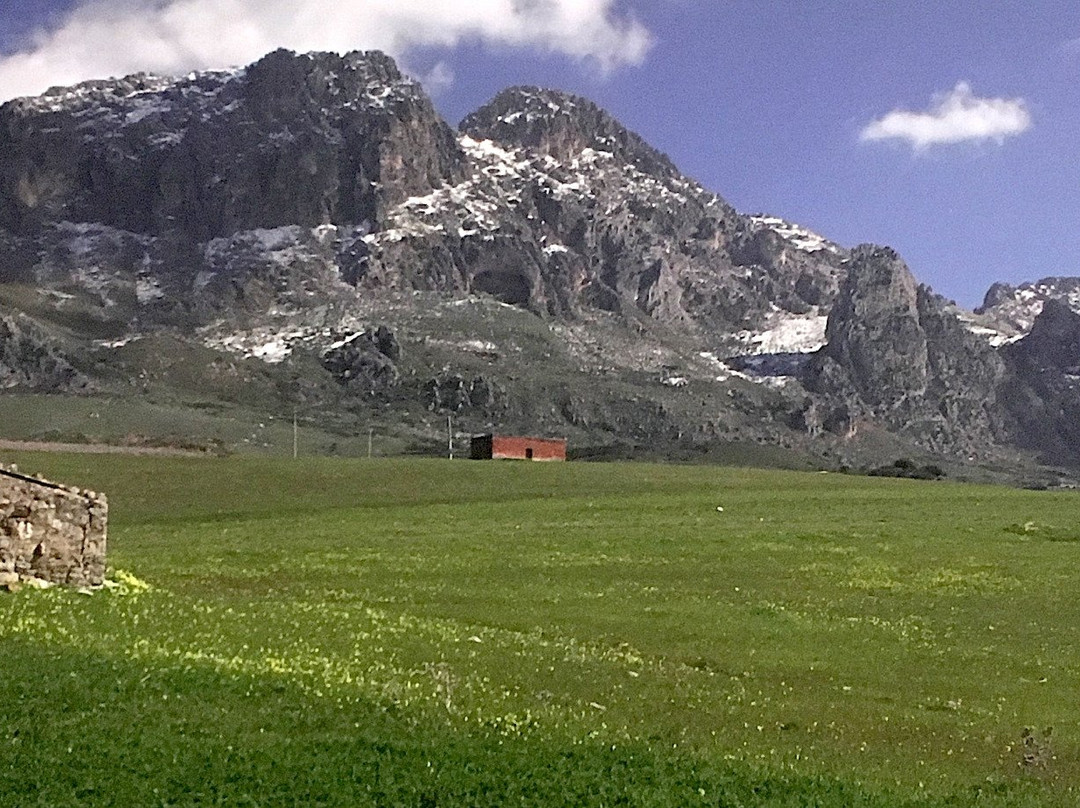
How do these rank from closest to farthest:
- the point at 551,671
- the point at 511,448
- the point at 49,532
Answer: the point at 551,671, the point at 49,532, the point at 511,448

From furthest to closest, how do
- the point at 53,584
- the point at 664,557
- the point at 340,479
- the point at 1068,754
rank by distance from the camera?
the point at 340,479 < the point at 664,557 < the point at 53,584 < the point at 1068,754

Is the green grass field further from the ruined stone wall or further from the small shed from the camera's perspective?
the small shed

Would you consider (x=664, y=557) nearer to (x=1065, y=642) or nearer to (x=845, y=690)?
(x=1065, y=642)

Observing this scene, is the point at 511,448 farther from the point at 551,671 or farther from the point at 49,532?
the point at 551,671

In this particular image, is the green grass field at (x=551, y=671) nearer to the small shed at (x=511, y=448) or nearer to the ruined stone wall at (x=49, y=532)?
the ruined stone wall at (x=49, y=532)

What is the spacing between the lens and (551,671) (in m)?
28.8

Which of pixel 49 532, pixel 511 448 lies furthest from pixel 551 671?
pixel 511 448

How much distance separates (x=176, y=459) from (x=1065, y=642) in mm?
95326

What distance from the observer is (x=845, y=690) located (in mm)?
30234

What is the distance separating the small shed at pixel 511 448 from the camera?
568 feet

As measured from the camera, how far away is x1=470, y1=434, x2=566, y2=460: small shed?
17325cm

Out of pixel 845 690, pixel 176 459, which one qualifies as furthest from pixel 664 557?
pixel 176 459

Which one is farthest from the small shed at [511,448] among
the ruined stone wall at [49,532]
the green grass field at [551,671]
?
the ruined stone wall at [49,532]

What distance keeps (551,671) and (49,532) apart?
17353mm
